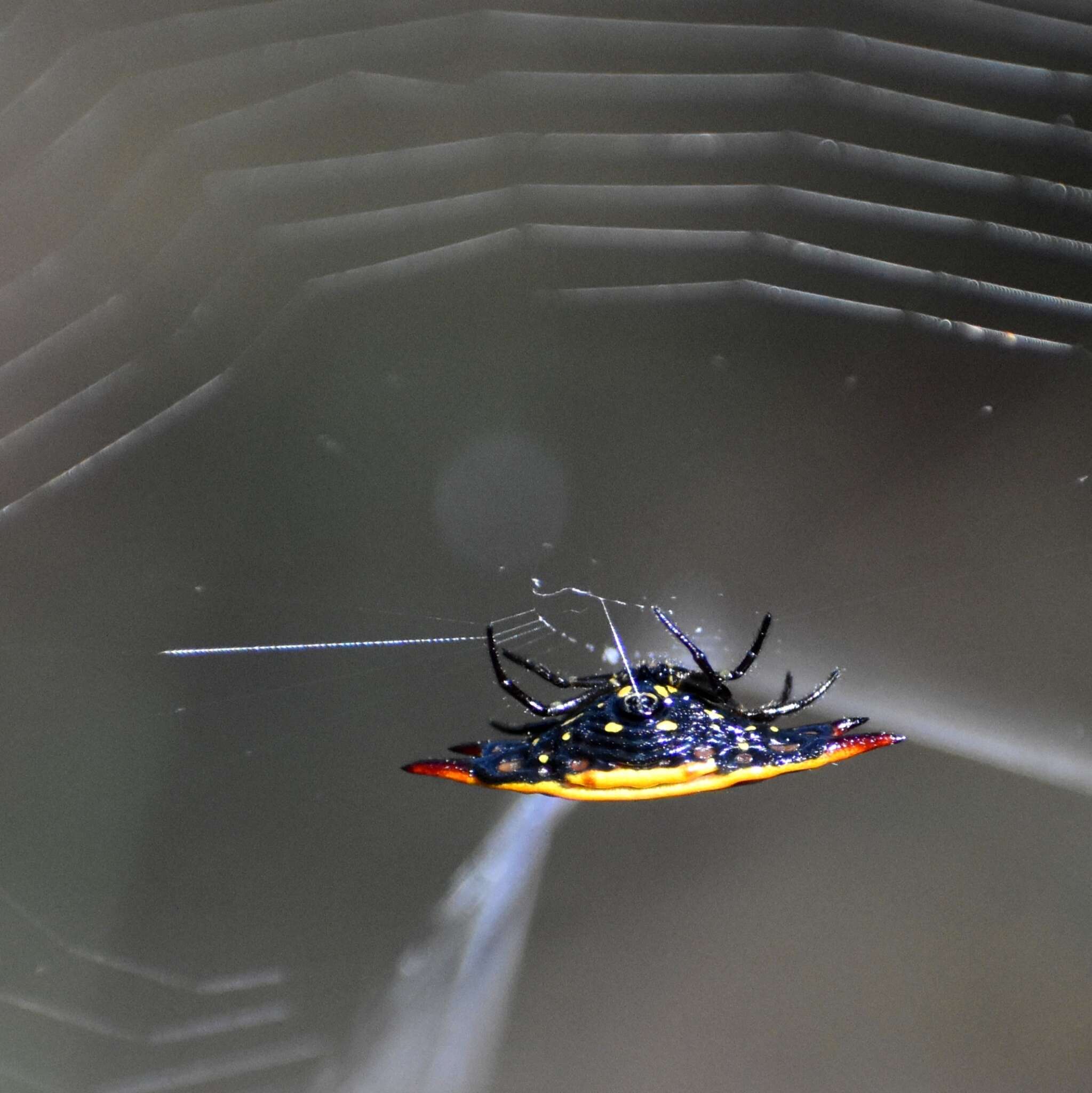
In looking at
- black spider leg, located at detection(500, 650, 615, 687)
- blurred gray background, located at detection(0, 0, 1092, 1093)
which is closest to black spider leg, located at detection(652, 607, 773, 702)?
black spider leg, located at detection(500, 650, 615, 687)

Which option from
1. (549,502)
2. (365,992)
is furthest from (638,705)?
(365,992)

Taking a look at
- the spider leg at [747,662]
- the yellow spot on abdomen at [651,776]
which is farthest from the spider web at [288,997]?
the yellow spot on abdomen at [651,776]

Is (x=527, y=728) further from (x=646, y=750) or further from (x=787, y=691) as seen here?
(x=787, y=691)

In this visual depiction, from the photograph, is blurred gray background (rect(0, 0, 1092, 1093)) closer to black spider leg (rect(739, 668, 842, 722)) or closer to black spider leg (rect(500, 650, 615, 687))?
black spider leg (rect(500, 650, 615, 687))

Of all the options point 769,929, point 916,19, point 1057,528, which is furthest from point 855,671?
point 916,19

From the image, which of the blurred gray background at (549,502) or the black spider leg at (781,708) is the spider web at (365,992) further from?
the black spider leg at (781,708)

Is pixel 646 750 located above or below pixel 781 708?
below
